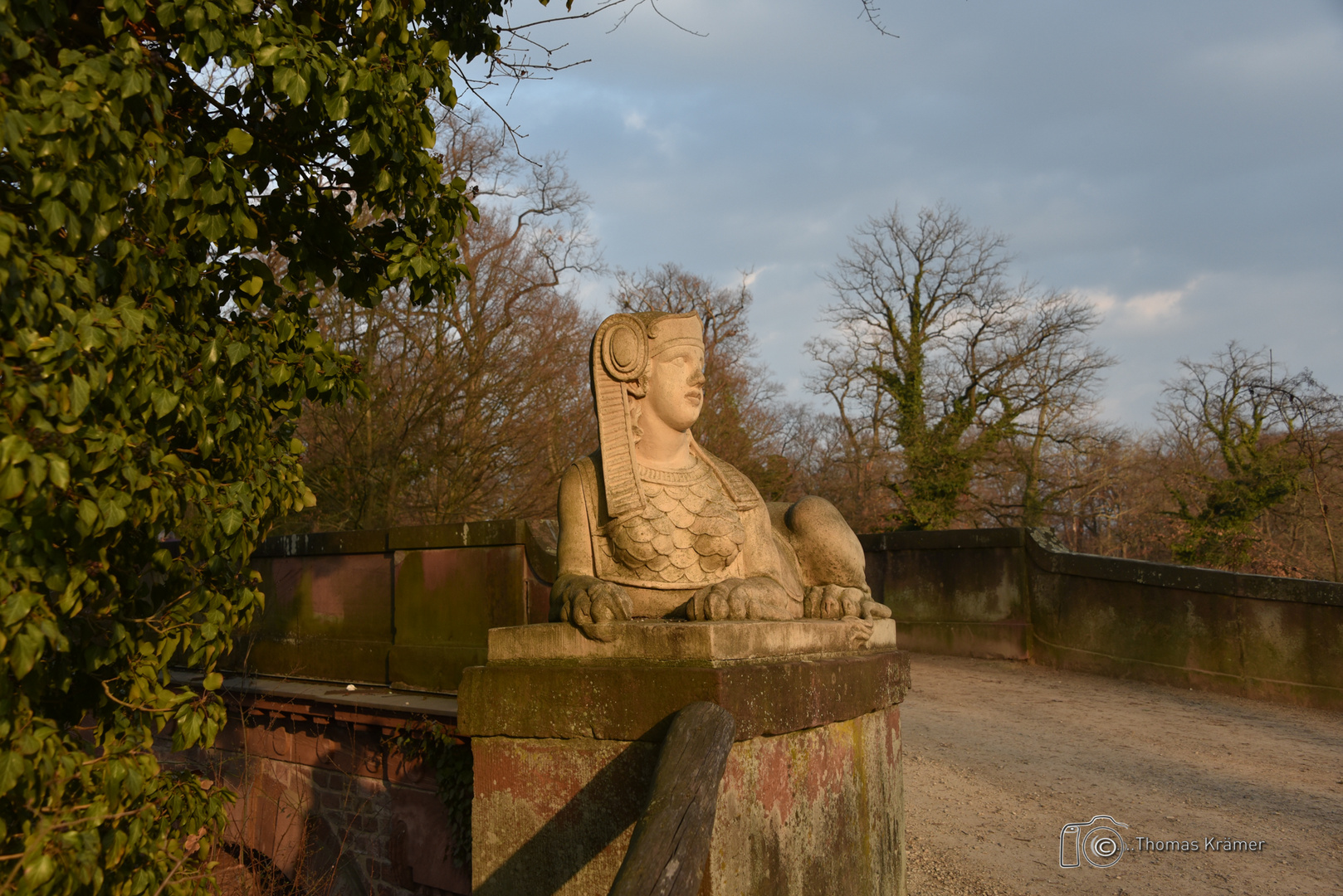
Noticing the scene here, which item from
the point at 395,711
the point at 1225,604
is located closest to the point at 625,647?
the point at 395,711

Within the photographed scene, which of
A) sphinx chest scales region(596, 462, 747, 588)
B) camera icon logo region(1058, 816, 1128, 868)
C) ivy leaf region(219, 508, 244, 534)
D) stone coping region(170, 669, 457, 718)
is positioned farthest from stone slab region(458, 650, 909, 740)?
stone coping region(170, 669, 457, 718)

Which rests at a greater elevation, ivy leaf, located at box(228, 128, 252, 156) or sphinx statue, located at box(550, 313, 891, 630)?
ivy leaf, located at box(228, 128, 252, 156)

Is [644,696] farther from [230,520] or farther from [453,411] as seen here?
[453,411]

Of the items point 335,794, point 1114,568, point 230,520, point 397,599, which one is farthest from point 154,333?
point 1114,568

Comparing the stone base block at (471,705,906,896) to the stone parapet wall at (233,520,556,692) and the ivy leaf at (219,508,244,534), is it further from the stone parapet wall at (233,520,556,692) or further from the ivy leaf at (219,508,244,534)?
the stone parapet wall at (233,520,556,692)

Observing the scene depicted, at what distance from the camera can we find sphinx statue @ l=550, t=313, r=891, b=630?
2.95 m

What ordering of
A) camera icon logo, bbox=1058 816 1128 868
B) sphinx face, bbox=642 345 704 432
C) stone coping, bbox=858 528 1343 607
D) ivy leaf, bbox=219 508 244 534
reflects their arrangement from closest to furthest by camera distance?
1. ivy leaf, bbox=219 508 244 534
2. sphinx face, bbox=642 345 704 432
3. camera icon logo, bbox=1058 816 1128 868
4. stone coping, bbox=858 528 1343 607

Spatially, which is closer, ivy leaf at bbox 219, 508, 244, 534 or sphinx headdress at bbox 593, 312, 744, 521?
ivy leaf at bbox 219, 508, 244, 534

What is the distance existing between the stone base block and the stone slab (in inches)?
1.7

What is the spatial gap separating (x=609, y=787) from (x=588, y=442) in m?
11.5

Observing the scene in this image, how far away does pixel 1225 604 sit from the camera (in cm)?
872

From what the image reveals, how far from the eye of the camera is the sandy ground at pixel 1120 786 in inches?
184

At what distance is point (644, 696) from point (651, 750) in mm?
135

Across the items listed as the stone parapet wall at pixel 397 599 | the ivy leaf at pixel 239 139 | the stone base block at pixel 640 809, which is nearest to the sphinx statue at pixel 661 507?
the stone base block at pixel 640 809
